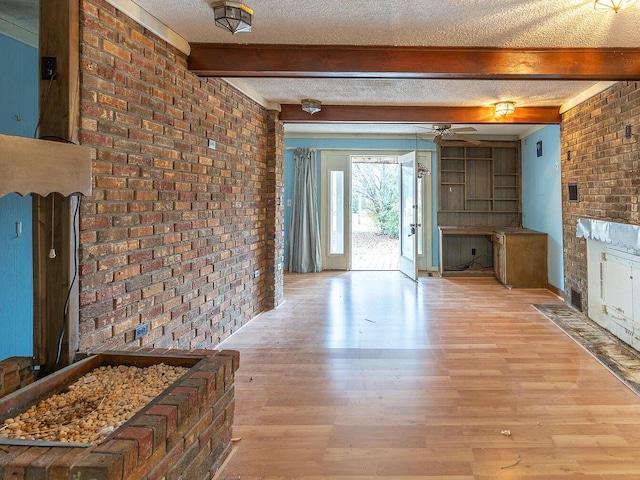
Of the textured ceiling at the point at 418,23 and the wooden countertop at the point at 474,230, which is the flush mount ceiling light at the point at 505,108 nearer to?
the textured ceiling at the point at 418,23

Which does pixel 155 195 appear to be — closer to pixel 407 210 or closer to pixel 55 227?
pixel 55 227

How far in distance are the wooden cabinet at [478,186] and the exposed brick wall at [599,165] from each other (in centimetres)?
232

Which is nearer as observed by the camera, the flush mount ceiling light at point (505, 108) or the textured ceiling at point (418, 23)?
the textured ceiling at point (418, 23)

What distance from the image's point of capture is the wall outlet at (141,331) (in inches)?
99.0

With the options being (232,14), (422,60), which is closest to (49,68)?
(232,14)

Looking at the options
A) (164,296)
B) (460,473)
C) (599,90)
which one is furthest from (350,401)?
(599,90)

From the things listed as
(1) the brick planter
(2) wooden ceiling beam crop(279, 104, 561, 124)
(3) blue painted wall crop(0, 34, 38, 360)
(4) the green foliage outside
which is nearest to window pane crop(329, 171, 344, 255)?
(2) wooden ceiling beam crop(279, 104, 561, 124)

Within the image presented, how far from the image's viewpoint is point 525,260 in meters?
6.19

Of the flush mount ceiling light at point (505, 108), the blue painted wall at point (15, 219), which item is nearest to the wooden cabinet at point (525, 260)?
the flush mount ceiling light at point (505, 108)

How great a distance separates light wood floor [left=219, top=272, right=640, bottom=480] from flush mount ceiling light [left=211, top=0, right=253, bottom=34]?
2409mm

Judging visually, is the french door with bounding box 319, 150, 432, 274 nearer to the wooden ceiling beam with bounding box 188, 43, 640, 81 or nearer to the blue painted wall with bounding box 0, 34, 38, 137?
the wooden ceiling beam with bounding box 188, 43, 640, 81

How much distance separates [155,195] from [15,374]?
1.28 metres

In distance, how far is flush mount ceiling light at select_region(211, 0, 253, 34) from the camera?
2.36 meters

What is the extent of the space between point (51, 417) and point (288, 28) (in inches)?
105
